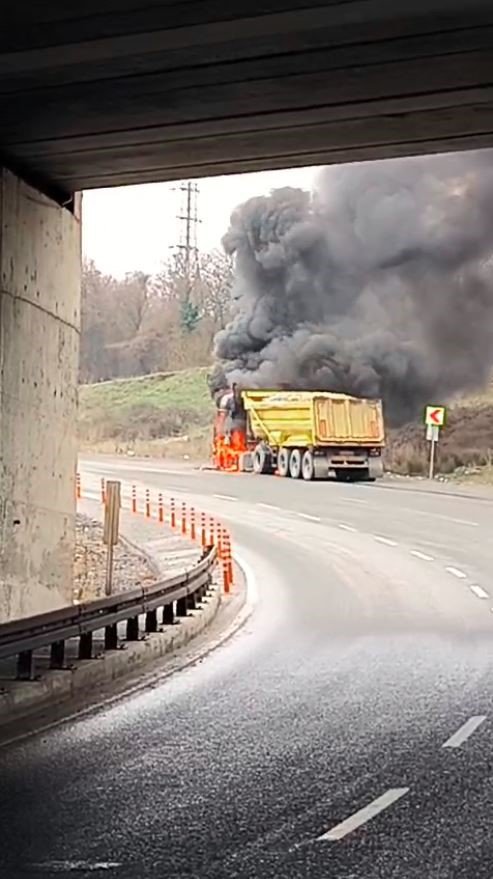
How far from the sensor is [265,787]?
27.0 feet

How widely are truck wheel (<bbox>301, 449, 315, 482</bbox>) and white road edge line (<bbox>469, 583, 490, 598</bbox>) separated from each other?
23981mm

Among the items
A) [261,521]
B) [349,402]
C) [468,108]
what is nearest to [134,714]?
[468,108]

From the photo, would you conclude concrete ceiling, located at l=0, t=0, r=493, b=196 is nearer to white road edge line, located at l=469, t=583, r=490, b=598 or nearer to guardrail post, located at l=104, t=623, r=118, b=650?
guardrail post, located at l=104, t=623, r=118, b=650

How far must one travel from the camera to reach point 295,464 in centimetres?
4750

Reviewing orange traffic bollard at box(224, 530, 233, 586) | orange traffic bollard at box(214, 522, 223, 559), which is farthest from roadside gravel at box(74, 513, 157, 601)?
orange traffic bollard at box(224, 530, 233, 586)

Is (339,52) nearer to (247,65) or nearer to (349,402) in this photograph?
(247,65)

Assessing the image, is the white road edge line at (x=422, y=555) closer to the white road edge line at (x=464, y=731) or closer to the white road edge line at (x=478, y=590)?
the white road edge line at (x=478, y=590)

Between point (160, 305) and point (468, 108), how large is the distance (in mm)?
95163

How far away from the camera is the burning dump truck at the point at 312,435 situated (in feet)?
151

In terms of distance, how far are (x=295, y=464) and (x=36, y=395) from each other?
108 feet

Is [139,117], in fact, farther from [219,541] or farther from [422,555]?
[422,555]

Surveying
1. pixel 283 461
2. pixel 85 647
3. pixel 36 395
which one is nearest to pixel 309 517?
pixel 283 461

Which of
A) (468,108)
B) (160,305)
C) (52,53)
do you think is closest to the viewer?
(52,53)

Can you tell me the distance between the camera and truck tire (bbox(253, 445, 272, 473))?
49.3 metres
